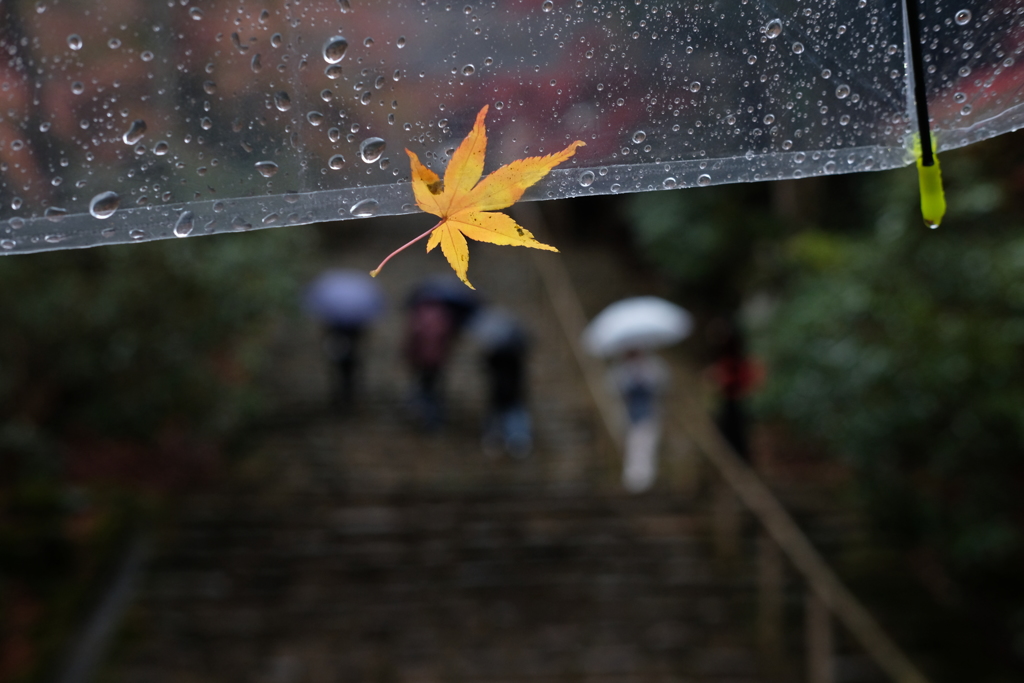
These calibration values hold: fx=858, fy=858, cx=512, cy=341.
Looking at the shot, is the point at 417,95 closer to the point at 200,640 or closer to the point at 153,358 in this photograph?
the point at 200,640

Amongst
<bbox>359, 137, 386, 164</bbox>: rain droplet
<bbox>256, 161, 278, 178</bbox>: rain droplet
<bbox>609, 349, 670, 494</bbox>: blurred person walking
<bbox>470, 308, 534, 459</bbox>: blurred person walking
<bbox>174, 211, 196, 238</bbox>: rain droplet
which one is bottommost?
<bbox>174, 211, 196, 238</bbox>: rain droplet

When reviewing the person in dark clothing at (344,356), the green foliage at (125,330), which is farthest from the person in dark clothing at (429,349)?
the green foliage at (125,330)

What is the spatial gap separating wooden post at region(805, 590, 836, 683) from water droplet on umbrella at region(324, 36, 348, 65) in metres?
4.17

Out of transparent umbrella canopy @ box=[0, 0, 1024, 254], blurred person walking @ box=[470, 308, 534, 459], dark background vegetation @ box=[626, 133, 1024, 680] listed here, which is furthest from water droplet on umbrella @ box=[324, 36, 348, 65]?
blurred person walking @ box=[470, 308, 534, 459]

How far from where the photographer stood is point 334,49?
863mm

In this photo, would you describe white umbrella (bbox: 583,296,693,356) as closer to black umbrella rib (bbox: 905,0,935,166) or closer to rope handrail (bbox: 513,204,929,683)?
rope handrail (bbox: 513,204,929,683)

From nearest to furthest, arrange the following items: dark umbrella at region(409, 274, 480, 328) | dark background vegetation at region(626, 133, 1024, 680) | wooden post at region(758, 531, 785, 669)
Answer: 1. dark background vegetation at region(626, 133, 1024, 680)
2. wooden post at region(758, 531, 785, 669)
3. dark umbrella at region(409, 274, 480, 328)

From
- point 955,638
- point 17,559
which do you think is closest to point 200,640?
point 17,559

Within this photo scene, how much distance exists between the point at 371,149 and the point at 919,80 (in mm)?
555

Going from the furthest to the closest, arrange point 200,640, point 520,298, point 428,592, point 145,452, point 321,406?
point 520,298 → point 321,406 → point 145,452 → point 428,592 → point 200,640

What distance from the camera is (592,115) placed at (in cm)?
89

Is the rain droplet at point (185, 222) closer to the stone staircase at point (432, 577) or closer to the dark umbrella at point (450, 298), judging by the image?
the stone staircase at point (432, 577)

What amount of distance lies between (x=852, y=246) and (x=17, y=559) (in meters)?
5.55

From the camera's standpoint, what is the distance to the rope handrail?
13.6 ft
